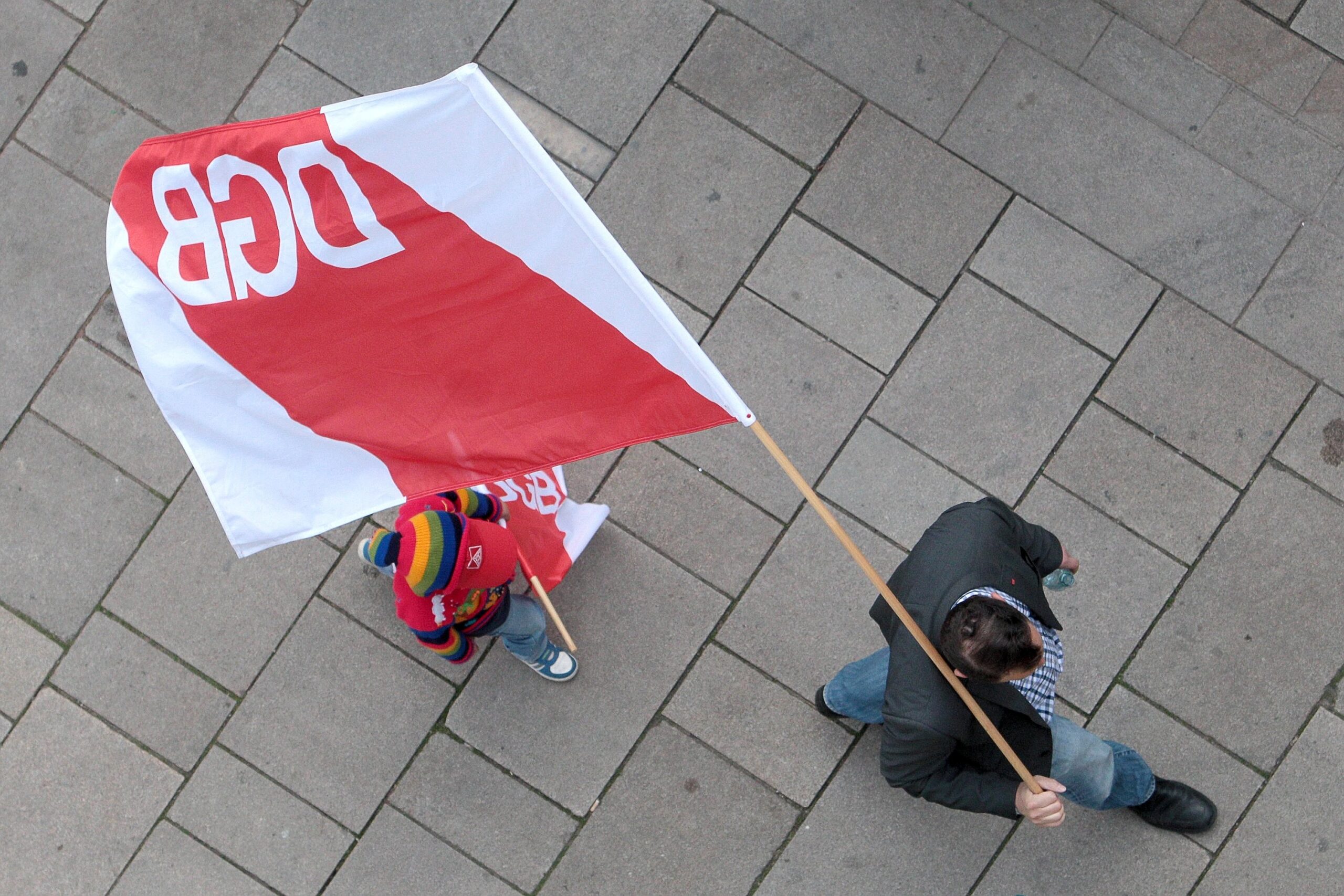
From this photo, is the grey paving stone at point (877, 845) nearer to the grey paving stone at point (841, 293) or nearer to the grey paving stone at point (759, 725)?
the grey paving stone at point (759, 725)

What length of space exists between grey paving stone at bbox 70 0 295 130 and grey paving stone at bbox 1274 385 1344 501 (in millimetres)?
4743

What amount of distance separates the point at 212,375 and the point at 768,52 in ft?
9.53

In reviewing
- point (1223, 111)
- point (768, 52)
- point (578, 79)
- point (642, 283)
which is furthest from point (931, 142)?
point (642, 283)

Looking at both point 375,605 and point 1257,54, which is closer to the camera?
point 375,605

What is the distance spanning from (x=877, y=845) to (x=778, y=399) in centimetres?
187

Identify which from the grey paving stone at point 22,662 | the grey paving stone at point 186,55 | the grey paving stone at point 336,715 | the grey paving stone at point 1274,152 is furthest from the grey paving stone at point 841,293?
the grey paving stone at point 22,662

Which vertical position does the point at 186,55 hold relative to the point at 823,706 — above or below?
above

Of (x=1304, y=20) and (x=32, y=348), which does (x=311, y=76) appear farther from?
(x=1304, y=20)

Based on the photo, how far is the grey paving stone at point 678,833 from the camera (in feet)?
13.6

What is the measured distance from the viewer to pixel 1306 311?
4.34m

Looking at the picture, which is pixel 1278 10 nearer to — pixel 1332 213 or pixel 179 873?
pixel 1332 213

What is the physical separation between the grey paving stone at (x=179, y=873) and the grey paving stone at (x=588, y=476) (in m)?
2.08

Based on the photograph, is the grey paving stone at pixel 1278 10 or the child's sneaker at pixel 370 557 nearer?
the child's sneaker at pixel 370 557

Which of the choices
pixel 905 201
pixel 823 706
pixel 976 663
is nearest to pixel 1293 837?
pixel 823 706
